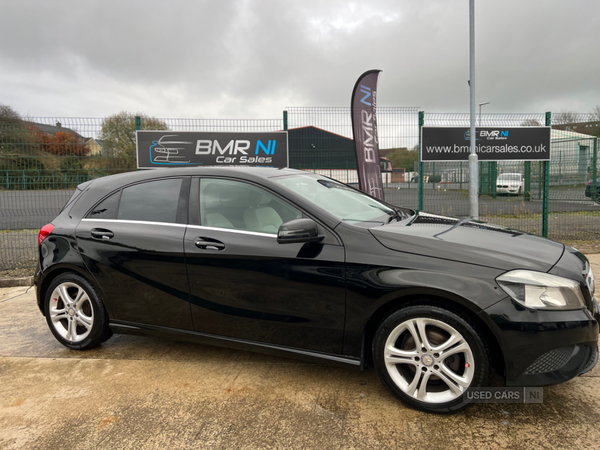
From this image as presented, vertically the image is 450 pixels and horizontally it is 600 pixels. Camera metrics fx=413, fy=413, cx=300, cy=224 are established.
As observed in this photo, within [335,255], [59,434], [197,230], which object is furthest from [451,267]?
[59,434]

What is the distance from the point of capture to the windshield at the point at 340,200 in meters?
3.01

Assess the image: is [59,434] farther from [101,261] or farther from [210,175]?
[210,175]

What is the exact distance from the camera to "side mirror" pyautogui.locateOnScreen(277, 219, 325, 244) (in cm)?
259

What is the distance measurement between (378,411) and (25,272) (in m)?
6.15

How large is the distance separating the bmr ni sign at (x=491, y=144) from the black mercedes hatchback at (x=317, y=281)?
15.2 ft

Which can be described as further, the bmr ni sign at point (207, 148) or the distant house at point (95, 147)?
the bmr ni sign at point (207, 148)

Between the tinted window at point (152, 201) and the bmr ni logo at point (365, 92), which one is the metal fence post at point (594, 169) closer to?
the bmr ni logo at point (365, 92)

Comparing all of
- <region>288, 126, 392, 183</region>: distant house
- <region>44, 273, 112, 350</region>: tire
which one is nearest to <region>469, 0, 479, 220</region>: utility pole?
<region>288, 126, 392, 183</region>: distant house

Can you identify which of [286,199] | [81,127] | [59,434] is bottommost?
[59,434]

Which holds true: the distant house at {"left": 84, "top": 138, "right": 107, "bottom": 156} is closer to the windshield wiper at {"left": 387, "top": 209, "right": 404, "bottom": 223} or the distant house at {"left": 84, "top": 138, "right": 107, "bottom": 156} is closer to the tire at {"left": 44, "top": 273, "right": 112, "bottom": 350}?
the tire at {"left": 44, "top": 273, "right": 112, "bottom": 350}

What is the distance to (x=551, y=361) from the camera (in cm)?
227

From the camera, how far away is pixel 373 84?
Answer: 750 centimetres

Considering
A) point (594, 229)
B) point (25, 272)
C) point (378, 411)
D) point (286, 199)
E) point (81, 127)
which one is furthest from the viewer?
point (594, 229)

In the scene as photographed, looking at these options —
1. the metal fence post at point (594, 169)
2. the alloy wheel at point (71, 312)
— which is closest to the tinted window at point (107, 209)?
the alloy wheel at point (71, 312)
